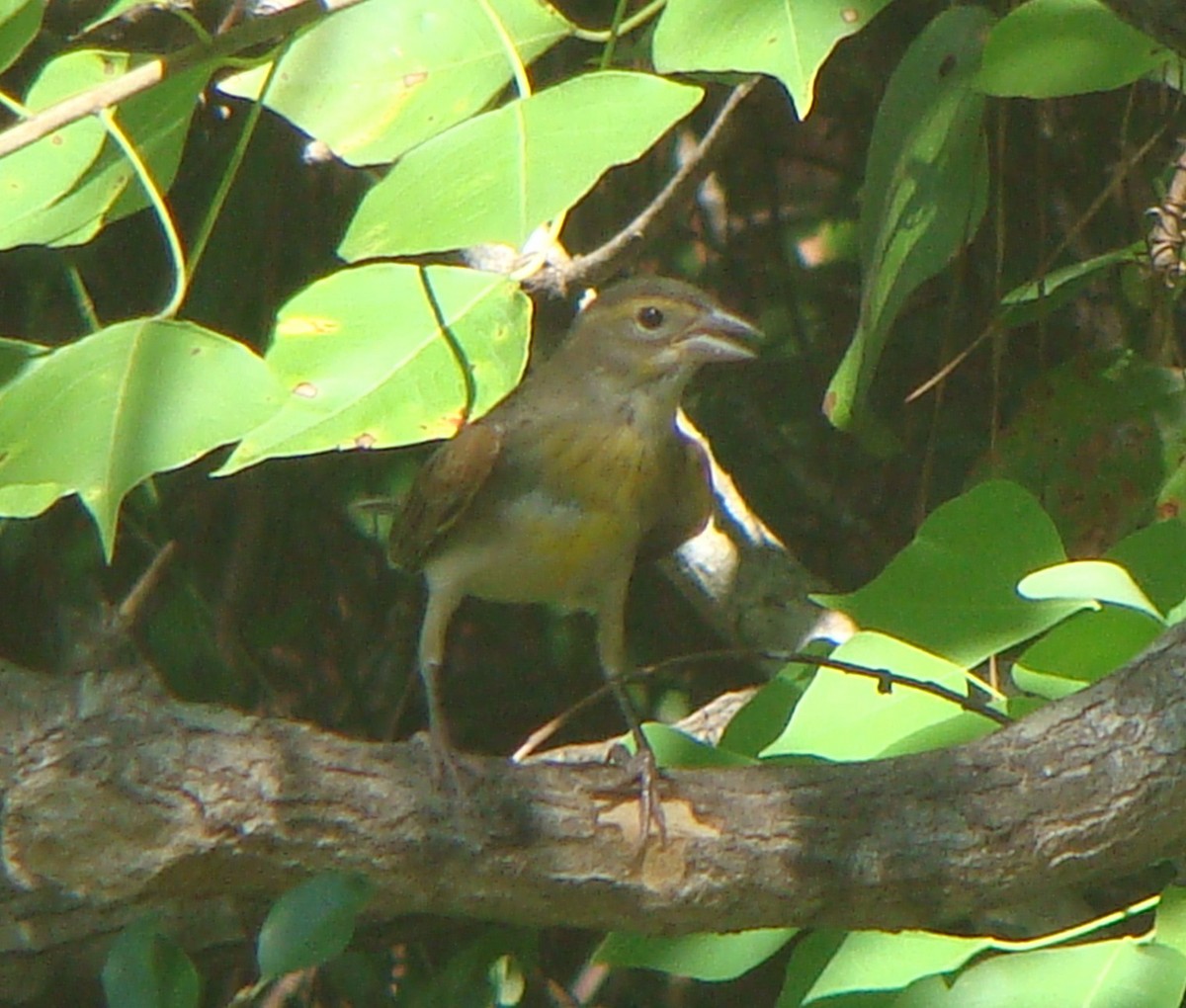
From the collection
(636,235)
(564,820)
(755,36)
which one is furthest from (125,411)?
(636,235)

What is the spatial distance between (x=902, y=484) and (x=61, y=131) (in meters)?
2.13

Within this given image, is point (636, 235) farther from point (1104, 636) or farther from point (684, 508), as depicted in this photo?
point (1104, 636)

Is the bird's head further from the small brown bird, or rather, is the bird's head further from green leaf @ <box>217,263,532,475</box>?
green leaf @ <box>217,263,532,475</box>

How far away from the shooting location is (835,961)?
7.77ft

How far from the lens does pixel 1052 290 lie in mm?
3254

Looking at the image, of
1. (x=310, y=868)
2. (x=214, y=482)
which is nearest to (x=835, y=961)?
(x=310, y=868)

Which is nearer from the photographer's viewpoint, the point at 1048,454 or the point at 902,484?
the point at 1048,454

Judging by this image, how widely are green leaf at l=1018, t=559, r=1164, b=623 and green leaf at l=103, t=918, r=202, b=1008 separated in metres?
1.09

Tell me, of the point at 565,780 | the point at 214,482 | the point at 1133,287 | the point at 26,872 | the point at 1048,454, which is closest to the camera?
the point at 26,872

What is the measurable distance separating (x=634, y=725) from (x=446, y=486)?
0.61 m

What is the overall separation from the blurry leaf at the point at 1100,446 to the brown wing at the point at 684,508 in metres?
0.53

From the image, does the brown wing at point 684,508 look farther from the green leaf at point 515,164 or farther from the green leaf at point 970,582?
the green leaf at point 515,164

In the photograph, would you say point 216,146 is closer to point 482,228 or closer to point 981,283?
point 981,283

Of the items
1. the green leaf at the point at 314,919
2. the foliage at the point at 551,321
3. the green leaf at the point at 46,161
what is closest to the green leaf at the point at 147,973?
the foliage at the point at 551,321
